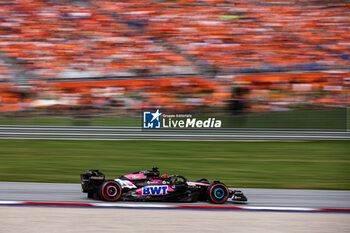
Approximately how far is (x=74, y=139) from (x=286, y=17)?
7.48m

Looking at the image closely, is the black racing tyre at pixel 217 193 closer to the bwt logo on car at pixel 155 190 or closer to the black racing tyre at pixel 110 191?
the bwt logo on car at pixel 155 190

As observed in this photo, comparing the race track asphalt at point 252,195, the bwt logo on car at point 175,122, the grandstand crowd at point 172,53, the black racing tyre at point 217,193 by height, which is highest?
the grandstand crowd at point 172,53

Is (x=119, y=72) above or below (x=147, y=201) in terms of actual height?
above

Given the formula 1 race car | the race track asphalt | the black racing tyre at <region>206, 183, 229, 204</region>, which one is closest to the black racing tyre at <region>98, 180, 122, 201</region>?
the formula 1 race car

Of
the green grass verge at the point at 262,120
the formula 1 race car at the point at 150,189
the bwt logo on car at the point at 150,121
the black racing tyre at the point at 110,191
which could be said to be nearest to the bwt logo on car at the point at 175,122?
the bwt logo on car at the point at 150,121

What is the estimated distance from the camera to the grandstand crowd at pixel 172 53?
38.7 ft

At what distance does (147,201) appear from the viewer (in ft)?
18.7

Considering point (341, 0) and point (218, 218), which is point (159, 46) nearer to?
point (341, 0)

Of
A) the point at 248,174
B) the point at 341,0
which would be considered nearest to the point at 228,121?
the point at 248,174

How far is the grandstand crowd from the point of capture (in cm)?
1178

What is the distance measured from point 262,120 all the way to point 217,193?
205 inches

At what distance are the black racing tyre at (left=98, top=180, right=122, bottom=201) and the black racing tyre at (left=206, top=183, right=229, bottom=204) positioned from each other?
1051mm

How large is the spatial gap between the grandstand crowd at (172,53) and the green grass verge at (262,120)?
350 millimetres

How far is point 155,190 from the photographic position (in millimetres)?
5621
